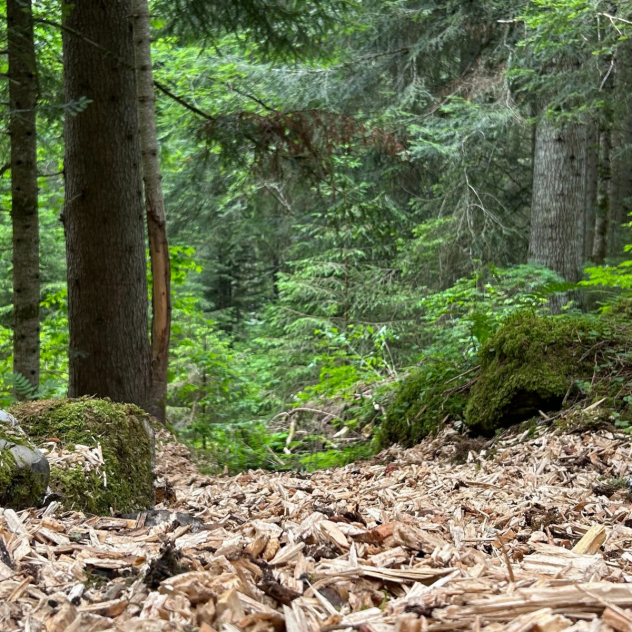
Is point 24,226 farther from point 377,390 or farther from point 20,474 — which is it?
point 20,474

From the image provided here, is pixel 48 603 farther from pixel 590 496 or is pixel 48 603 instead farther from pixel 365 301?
pixel 365 301

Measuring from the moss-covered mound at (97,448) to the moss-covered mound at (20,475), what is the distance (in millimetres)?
164

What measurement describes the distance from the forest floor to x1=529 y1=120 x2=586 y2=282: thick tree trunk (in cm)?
766

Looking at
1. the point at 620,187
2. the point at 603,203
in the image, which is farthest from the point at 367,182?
the point at 620,187

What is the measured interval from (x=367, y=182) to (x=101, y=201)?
877 centimetres

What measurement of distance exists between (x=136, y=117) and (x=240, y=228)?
37.7ft

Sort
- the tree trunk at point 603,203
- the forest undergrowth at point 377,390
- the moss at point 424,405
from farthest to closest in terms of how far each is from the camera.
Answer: the tree trunk at point 603,203 → the moss at point 424,405 → the forest undergrowth at point 377,390

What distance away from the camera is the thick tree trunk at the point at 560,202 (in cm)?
1079

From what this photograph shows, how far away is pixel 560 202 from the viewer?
1082 cm

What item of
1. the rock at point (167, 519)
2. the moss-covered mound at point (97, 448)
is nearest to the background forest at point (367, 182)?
the moss-covered mound at point (97, 448)

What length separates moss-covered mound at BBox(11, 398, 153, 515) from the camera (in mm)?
3098

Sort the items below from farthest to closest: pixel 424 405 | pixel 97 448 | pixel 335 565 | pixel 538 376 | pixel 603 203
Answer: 1. pixel 603 203
2. pixel 424 405
3. pixel 538 376
4. pixel 97 448
5. pixel 335 565

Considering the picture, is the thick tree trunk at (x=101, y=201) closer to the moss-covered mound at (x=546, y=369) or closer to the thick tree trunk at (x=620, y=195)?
the moss-covered mound at (x=546, y=369)

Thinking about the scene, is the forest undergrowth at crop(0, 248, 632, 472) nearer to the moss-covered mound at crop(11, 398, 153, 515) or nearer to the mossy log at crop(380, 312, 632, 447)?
the mossy log at crop(380, 312, 632, 447)
